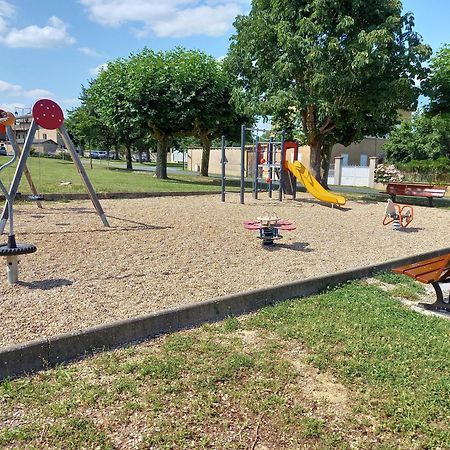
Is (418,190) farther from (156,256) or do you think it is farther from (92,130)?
(92,130)

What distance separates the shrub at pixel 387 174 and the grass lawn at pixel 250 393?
2698cm

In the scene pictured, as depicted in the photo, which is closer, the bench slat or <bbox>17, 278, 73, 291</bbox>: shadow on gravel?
the bench slat

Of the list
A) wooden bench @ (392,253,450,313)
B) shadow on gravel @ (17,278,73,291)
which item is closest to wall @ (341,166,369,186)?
wooden bench @ (392,253,450,313)

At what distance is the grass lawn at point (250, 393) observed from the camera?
2514 millimetres

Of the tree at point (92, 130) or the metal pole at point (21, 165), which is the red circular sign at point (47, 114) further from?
the tree at point (92, 130)

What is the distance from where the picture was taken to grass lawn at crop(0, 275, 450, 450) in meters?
2.51

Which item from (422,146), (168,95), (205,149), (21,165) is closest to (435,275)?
(21,165)

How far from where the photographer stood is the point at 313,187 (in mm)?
14328

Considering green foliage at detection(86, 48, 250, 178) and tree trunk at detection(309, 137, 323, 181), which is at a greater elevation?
green foliage at detection(86, 48, 250, 178)

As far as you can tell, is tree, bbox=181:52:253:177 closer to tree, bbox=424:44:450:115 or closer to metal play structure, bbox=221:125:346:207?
metal play structure, bbox=221:125:346:207

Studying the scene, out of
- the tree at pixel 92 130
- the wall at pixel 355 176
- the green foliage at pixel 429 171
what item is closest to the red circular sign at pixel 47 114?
the green foliage at pixel 429 171

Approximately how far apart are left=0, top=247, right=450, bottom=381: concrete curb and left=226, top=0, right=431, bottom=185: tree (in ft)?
35.8

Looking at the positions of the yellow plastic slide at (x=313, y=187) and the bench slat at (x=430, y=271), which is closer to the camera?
the bench slat at (x=430, y=271)

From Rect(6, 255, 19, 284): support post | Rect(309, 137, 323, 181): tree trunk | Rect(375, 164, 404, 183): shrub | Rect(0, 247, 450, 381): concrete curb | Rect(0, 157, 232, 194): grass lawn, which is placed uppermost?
Rect(309, 137, 323, 181): tree trunk
